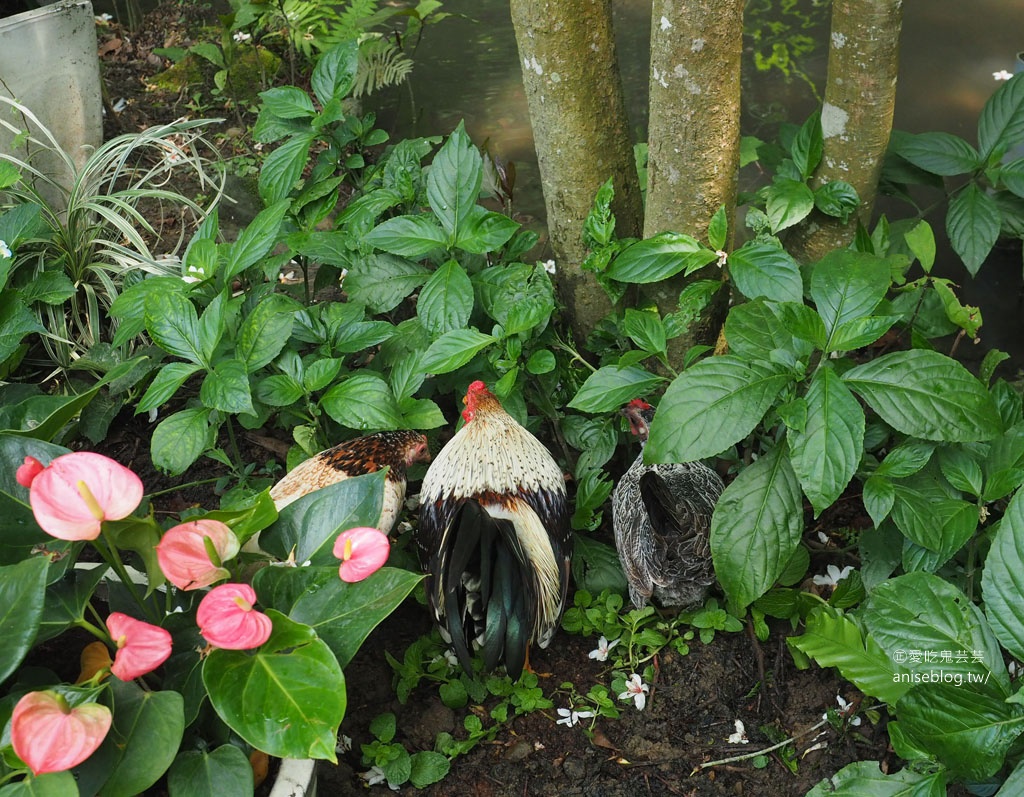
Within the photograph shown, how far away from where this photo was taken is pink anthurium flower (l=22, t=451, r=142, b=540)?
4.21 ft

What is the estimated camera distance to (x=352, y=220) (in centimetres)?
239

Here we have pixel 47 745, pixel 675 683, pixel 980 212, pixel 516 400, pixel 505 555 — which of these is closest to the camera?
pixel 47 745

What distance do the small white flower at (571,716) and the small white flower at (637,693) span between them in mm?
87

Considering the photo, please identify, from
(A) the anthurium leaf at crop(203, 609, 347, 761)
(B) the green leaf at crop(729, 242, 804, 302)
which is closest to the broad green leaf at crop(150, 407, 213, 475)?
(A) the anthurium leaf at crop(203, 609, 347, 761)

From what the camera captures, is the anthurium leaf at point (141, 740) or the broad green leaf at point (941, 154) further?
the broad green leaf at point (941, 154)

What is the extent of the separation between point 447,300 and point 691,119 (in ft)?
2.31

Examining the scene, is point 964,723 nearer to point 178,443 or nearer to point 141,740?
point 141,740

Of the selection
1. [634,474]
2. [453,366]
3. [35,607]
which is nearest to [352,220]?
[453,366]

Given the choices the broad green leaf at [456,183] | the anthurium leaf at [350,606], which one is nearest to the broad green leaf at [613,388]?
the broad green leaf at [456,183]

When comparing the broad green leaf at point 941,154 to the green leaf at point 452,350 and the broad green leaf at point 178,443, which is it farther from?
the broad green leaf at point 178,443

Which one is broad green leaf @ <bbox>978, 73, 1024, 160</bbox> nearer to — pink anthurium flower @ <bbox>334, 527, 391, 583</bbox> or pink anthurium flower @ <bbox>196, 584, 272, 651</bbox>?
pink anthurium flower @ <bbox>334, 527, 391, 583</bbox>

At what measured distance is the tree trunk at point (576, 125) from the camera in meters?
2.15

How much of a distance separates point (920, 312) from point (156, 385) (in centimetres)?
189

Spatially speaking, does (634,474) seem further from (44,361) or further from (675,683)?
(44,361)
